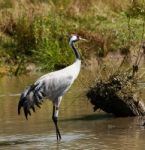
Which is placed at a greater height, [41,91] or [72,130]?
[41,91]

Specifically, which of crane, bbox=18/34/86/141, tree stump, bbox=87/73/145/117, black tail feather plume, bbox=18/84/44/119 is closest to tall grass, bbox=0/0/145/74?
tree stump, bbox=87/73/145/117

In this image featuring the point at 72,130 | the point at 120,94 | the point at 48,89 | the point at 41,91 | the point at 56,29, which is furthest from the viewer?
the point at 56,29

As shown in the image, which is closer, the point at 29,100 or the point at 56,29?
the point at 29,100

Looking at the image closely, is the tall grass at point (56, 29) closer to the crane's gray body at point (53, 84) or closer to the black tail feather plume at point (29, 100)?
the crane's gray body at point (53, 84)

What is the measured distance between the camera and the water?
10.8m

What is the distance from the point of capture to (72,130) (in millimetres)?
12312

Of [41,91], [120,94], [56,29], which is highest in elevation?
[56,29]

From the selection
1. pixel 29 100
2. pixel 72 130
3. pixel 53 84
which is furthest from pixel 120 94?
pixel 29 100

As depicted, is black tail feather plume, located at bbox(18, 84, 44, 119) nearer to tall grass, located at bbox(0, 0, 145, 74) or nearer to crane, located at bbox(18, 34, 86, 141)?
crane, located at bbox(18, 34, 86, 141)

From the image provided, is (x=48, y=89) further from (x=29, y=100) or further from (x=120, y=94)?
(x=120, y=94)

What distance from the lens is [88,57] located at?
83.8 ft

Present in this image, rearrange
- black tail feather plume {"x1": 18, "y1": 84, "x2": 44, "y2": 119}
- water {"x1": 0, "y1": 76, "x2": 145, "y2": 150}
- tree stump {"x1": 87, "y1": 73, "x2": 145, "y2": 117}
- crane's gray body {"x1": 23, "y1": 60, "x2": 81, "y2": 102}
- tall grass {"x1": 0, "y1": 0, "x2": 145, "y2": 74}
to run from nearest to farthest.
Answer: water {"x1": 0, "y1": 76, "x2": 145, "y2": 150} < black tail feather plume {"x1": 18, "y1": 84, "x2": 44, "y2": 119} < crane's gray body {"x1": 23, "y1": 60, "x2": 81, "y2": 102} < tree stump {"x1": 87, "y1": 73, "x2": 145, "y2": 117} < tall grass {"x1": 0, "y1": 0, "x2": 145, "y2": 74}

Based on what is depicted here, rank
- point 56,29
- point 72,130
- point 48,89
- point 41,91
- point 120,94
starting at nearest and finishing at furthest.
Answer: point 41,91, point 48,89, point 72,130, point 120,94, point 56,29

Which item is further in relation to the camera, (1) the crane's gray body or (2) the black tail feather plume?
(1) the crane's gray body
